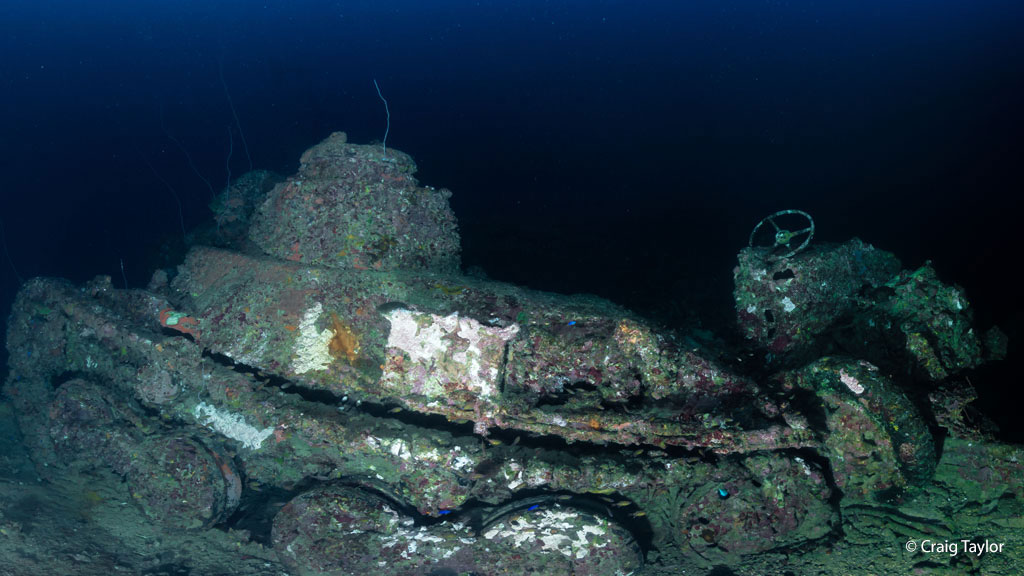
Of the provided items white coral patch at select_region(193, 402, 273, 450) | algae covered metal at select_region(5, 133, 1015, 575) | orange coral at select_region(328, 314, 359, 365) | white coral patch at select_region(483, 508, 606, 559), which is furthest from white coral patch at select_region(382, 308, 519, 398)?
white coral patch at select_region(193, 402, 273, 450)

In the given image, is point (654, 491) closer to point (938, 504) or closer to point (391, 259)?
point (938, 504)

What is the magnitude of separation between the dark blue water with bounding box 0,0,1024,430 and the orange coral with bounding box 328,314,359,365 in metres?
3.63

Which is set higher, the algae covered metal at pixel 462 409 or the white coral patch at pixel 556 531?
the algae covered metal at pixel 462 409

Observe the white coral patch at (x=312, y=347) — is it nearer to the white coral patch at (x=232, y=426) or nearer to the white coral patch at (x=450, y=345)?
the white coral patch at (x=232, y=426)

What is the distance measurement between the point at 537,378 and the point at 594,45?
180 ft

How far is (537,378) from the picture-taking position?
325cm

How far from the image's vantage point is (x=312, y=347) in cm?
360

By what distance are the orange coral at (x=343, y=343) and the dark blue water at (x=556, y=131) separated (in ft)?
11.9

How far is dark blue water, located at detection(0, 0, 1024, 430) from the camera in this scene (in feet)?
30.6

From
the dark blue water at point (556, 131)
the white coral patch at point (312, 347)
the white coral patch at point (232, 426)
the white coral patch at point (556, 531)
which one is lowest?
the white coral patch at point (556, 531)

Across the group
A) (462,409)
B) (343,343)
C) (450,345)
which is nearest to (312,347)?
(343,343)

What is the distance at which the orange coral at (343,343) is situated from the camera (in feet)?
11.6

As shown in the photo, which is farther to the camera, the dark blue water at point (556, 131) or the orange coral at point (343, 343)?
the dark blue water at point (556, 131)

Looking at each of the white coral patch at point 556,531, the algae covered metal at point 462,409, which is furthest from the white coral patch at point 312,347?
the white coral patch at point 556,531
